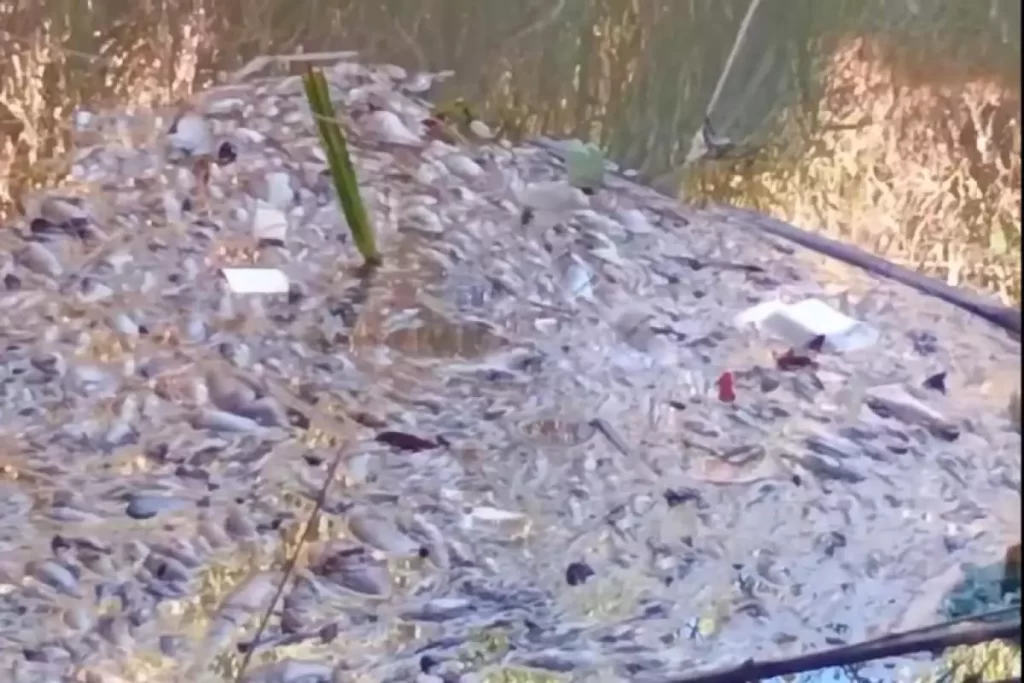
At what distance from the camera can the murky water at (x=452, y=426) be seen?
0.59 meters

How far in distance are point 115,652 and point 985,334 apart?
431 mm

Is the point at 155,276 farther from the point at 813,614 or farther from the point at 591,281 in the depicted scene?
the point at 813,614

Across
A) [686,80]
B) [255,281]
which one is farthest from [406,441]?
[686,80]

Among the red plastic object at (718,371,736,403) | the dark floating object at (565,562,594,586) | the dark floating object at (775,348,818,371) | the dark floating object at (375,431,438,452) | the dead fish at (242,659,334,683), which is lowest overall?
the dead fish at (242,659,334,683)

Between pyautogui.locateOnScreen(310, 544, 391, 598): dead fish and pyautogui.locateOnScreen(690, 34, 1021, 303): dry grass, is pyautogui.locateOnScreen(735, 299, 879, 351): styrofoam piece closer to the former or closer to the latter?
pyautogui.locateOnScreen(690, 34, 1021, 303): dry grass

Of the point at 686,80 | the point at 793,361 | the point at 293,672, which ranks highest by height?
the point at 686,80

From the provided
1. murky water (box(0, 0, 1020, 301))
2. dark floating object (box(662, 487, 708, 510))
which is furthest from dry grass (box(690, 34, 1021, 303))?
dark floating object (box(662, 487, 708, 510))

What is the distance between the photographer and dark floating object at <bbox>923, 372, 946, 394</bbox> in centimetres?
65

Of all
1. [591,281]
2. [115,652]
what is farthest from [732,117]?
[115,652]

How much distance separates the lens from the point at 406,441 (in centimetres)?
65

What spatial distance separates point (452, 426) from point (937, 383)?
0.81 feet

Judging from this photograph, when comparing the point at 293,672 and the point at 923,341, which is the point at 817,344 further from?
the point at 293,672

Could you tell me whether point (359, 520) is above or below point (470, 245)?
below

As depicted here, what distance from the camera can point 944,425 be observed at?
0.64 metres
